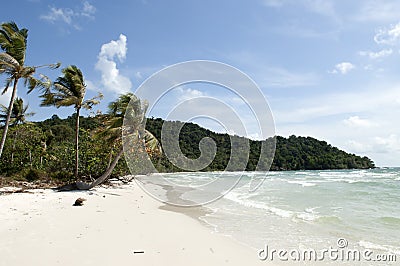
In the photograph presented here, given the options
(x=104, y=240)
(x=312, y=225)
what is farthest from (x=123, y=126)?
(x=312, y=225)

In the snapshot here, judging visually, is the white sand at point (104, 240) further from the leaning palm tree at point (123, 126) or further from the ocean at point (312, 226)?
the leaning palm tree at point (123, 126)

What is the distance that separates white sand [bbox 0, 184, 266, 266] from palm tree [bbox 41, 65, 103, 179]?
783 centimetres

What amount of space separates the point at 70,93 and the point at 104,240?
12393 mm

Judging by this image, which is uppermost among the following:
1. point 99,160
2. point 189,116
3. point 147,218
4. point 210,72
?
point 210,72

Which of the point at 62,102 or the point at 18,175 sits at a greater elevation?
the point at 62,102

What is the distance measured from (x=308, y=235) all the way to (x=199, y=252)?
3.49 metres

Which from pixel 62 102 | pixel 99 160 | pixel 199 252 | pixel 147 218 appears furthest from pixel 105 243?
pixel 99 160

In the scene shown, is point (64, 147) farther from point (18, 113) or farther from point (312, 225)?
point (312, 225)

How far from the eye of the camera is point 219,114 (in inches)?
458

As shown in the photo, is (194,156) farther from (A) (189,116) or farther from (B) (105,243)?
(B) (105,243)

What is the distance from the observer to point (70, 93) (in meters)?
16.0

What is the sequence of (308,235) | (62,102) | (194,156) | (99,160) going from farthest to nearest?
(194,156) → (99,160) → (62,102) → (308,235)

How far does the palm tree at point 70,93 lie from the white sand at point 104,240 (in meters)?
7.83

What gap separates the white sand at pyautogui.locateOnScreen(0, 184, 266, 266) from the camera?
4.54 meters
